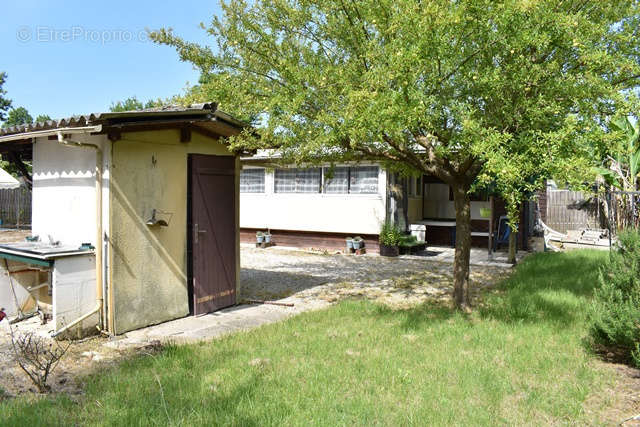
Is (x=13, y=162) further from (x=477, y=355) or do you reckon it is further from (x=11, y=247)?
(x=477, y=355)

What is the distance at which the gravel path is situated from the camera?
345 inches

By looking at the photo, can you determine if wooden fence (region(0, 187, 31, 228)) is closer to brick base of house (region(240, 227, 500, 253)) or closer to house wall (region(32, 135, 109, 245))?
brick base of house (region(240, 227, 500, 253))

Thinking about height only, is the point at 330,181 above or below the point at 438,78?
below

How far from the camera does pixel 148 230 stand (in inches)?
251

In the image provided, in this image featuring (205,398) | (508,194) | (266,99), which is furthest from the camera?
(266,99)

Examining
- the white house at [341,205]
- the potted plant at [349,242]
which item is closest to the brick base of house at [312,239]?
the white house at [341,205]

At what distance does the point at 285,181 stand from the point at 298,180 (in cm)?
59

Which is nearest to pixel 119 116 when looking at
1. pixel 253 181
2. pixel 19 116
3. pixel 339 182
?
pixel 339 182

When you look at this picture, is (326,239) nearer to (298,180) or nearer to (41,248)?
(298,180)

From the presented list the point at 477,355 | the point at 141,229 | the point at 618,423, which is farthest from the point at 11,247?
the point at 618,423

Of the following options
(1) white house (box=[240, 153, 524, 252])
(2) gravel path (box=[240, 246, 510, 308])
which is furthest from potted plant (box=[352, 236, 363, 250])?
(2) gravel path (box=[240, 246, 510, 308])

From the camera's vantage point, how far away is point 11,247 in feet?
20.3

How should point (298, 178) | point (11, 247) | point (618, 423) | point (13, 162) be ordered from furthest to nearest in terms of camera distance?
point (298, 178) < point (13, 162) < point (11, 247) < point (618, 423)

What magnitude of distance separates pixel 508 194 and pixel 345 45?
3444 millimetres
